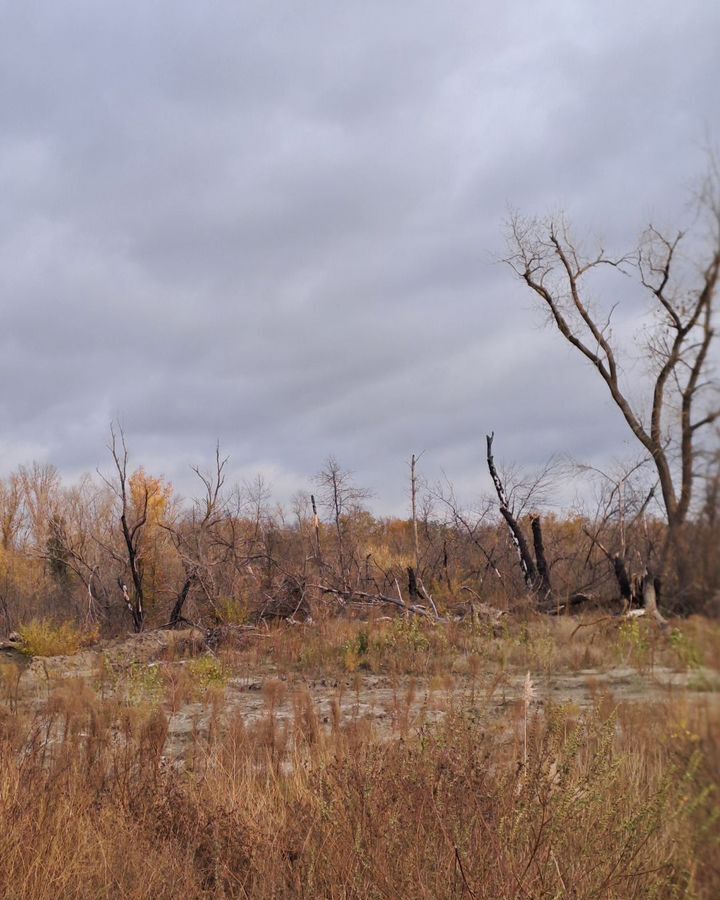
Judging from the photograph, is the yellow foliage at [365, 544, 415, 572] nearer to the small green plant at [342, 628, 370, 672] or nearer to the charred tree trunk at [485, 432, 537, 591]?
the charred tree trunk at [485, 432, 537, 591]

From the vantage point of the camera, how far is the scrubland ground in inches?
54.4

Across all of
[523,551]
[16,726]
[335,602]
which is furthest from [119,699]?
[523,551]

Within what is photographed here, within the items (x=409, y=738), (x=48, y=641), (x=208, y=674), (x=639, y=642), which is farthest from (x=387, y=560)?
(x=639, y=642)

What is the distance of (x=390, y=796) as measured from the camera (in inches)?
181

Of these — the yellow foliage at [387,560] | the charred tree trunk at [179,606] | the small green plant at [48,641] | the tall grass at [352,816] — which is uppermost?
the yellow foliage at [387,560]

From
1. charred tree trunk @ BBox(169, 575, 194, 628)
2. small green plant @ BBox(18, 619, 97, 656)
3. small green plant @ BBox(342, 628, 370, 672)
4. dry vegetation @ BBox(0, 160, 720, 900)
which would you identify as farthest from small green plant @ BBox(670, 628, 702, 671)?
charred tree trunk @ BBox(169, 575, 194, 628)

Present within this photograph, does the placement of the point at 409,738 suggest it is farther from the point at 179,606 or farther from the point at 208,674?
the point at 179,606

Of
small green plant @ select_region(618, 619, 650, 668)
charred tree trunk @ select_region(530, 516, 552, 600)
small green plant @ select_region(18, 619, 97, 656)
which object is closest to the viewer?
small green plant @ select_region(618, 619, 650, 668)

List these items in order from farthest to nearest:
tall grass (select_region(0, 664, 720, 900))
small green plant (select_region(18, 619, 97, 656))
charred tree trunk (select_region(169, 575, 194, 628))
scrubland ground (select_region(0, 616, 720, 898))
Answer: charred tree trunk (select_region(169, 575, 194, 628))
small green plant (select_region(18, 619, 97, 656))
tall grass (select_region(0, 664, 720, 900))
scrubland ground (select_region(0, 616, 720, 898))

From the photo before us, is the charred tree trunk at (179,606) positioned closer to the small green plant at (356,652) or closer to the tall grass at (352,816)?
the small green plant at (356,652)

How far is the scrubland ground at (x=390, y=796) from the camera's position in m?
1.38

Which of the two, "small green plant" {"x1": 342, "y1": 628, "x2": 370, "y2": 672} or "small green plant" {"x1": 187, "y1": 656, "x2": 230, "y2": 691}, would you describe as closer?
"small green plant" {"x1": 187, "y1": 656, "x2": 230, "y2": 691}

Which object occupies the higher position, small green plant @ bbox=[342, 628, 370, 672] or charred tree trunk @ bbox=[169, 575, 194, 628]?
charred tree trunk @ bbox=[169, 575, 194, 628]

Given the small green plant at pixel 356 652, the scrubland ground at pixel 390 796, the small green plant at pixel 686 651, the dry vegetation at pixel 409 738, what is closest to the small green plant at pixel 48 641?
the dry vegetation at pixel 409 738
